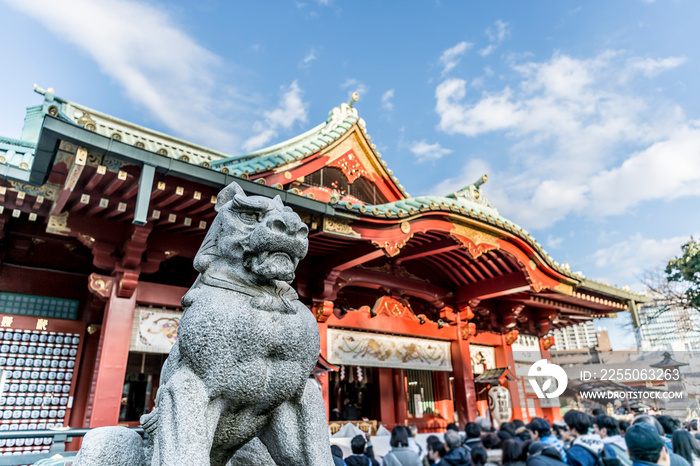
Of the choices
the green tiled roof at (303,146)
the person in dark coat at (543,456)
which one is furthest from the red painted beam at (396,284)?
the person in dark coat at (543,456)

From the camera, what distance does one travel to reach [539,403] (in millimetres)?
12930

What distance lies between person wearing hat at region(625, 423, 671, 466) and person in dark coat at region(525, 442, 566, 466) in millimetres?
564

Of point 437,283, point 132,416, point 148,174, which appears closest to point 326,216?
point 148,174

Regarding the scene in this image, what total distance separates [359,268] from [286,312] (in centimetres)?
662

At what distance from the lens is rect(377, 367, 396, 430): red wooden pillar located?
10.4m

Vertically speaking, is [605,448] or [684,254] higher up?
[684,254]

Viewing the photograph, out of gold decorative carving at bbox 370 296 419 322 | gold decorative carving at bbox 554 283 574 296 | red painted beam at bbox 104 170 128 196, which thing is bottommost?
gold decorative carving at bbox 370 296 419 322

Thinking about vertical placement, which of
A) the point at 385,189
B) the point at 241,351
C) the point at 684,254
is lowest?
the point at 241,351

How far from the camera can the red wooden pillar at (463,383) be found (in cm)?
994

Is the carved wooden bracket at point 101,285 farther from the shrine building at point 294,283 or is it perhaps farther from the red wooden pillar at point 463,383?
the red wooden pillar at point 463,383

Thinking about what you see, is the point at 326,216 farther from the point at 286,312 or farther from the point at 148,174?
the point at 286,312

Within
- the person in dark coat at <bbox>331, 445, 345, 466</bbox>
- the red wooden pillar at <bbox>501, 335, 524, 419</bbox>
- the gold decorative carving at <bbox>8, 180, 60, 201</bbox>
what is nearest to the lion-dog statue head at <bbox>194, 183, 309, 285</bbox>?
the person in dark coat at <bbox>331, 445, 345, 466</bbox>

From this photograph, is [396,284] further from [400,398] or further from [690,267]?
[690,267]

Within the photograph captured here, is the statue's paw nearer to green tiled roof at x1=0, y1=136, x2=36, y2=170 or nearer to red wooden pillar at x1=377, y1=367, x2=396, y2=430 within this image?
green tiled roof at x1=0, y1=136, x2=36, y2=170
